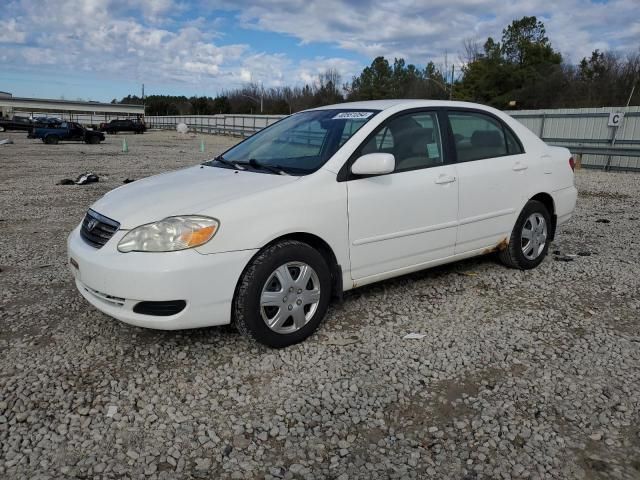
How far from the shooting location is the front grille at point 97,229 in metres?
3.28

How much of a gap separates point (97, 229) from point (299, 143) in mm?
1695

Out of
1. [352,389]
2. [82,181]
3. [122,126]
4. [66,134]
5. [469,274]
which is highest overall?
[122,126]

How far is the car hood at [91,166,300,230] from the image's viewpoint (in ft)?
10.5

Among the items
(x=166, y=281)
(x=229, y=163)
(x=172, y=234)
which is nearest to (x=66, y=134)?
(x=229, y=163)

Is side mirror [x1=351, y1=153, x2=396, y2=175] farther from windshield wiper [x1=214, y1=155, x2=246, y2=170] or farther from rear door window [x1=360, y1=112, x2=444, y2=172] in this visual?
windshield wiper [x1=214, y1=155, x2=246, y2=170]

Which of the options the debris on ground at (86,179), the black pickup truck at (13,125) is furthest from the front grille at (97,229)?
the black pickup truck at (13,125)

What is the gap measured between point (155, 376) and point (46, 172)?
1346 cm

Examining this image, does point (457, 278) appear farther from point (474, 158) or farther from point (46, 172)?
point (46, 172)

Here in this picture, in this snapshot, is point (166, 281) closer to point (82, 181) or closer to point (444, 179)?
point (444, 179)

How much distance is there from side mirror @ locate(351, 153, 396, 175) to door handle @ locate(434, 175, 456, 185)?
2.44 feet

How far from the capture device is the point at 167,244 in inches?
120

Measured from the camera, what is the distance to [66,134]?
29.7 metres

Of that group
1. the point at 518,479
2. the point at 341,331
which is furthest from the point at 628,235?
the point at 518,479

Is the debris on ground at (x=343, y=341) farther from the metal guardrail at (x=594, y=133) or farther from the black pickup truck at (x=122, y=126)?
the black pickup truck at (x=122, y=126)
